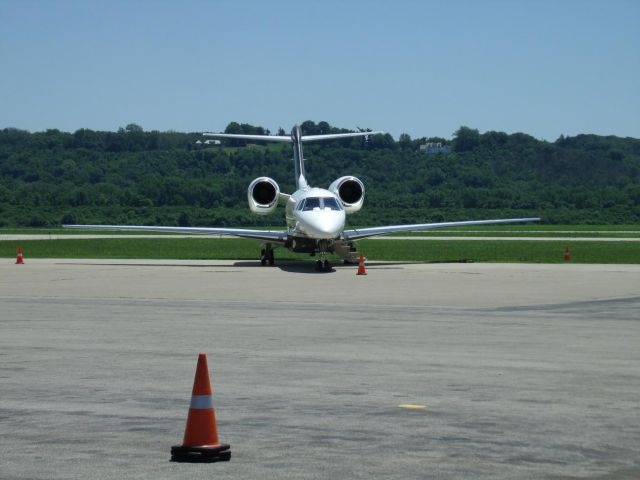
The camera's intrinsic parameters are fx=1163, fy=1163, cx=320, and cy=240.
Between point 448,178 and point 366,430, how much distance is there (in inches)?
6089

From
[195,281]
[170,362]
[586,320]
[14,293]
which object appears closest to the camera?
[170,362]

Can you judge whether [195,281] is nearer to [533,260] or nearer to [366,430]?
[533,260]

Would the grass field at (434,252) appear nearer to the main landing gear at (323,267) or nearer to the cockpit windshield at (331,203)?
the cockpit windshield at (331,203)

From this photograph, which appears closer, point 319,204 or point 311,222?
point 311,222

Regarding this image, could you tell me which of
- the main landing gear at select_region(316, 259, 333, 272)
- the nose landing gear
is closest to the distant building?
the nose landing gear

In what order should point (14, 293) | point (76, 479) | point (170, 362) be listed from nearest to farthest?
1. point (76, 479)
2. point (170, 362)
3. point (14, 293)

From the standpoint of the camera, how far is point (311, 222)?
3588 cm

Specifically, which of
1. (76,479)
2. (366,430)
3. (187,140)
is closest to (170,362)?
(366,430)

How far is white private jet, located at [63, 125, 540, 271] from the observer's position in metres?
36.0

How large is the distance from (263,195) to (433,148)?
14370cm

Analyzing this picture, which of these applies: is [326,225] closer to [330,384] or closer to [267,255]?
[267,255]

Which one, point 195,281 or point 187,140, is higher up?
point 187,140

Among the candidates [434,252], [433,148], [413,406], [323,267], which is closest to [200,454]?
[413,406]

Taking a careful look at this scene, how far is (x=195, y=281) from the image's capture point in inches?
1229
